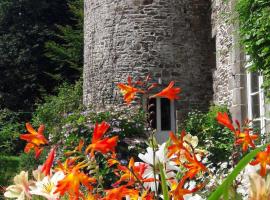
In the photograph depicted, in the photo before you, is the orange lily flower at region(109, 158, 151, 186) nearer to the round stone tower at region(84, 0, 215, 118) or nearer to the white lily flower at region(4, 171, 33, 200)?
Answer: the white lily flower at region(4, 171, 33, 200)

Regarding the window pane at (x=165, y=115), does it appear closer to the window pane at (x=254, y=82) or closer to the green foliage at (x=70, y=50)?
the window pane at (x=254, y=82)

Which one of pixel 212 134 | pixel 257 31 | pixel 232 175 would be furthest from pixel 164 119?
pixel 232 175

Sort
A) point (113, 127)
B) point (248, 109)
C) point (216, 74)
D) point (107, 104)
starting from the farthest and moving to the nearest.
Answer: point (107, 104) → point (216, 74) → point (248, 109) → point (113, 127)

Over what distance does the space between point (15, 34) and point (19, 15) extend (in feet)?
3.49

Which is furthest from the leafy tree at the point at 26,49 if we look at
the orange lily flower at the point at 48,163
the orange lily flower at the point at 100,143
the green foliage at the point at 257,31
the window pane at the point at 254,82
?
the orange lily flower at the point at 100,143

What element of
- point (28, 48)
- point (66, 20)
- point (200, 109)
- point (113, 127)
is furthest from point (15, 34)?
point (113, 127)

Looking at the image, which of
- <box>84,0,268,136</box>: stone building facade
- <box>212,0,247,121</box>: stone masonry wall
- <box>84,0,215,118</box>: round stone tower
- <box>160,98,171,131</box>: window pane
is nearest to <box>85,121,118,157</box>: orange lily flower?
<box>212,0,247,121</box>: stone masonry wall

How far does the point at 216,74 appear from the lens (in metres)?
11.8

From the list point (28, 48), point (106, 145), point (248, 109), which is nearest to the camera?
point (106, 145)

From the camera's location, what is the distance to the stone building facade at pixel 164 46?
11984mm

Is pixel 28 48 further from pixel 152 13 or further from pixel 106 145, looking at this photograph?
pixel 106 145

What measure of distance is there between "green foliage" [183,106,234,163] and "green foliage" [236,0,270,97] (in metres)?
1.23

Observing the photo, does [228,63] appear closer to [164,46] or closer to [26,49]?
[164,46]

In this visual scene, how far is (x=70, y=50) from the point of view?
22.2m
